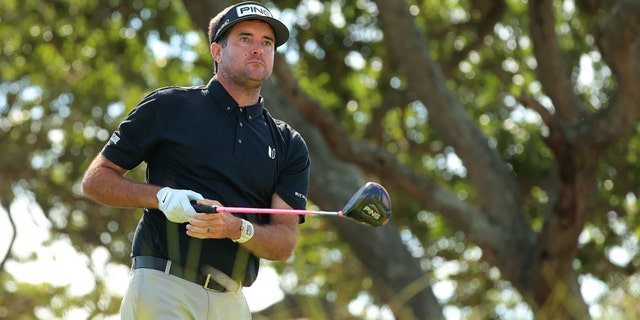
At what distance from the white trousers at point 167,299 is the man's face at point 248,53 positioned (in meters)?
0.94

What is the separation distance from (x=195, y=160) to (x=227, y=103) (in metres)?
0.35

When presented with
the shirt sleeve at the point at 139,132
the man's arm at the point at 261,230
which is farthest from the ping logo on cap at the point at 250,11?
the man's arm at the point at 261,230

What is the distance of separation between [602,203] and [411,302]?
3.91m

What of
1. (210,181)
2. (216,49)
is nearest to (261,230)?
(210,181)

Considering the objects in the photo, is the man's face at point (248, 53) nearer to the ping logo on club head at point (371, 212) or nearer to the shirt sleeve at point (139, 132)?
the shirt sleeve at point (139, 132)

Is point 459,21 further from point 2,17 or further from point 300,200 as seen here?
point 300,200

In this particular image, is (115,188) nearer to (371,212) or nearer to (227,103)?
(227,103)

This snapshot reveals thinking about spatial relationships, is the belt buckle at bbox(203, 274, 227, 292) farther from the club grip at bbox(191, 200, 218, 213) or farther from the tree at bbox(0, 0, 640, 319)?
the tree at bbox(0, 0, 640, 319)

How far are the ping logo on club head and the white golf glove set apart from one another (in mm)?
634

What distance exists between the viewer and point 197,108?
4.95 meters

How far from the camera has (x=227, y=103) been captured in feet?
16.6

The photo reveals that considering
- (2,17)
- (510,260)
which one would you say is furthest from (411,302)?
(2,17)

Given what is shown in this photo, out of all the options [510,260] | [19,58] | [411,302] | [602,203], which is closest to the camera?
[411,302]

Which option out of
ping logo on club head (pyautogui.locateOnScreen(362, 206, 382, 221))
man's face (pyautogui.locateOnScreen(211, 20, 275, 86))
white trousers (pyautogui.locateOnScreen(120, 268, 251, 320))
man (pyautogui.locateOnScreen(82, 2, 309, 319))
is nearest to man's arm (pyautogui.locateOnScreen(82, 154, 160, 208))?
man (pyautogui.locateOnScreen(82, 2, 309, 319))
